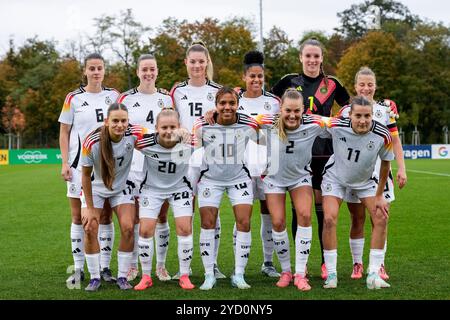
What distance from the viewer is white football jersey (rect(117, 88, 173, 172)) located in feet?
22.6

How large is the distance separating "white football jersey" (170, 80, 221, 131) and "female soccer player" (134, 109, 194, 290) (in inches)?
23.0

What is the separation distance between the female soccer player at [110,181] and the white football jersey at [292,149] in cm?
130

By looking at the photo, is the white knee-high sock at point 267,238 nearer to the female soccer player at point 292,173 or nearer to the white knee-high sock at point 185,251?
the female soccer player at point 292,173

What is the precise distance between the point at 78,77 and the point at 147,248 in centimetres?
4820

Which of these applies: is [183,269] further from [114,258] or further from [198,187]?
[114,258]

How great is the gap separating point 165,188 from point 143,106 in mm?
1050

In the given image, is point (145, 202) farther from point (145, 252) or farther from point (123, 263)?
point (123, 263)

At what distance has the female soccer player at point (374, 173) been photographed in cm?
669

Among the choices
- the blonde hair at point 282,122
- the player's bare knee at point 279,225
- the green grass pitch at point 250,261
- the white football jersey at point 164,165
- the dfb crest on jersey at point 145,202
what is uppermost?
the blonde hair at point 282,122

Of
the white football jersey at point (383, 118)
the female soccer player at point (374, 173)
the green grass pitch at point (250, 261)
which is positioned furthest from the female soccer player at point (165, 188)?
the white football jersey at point (383, 118)

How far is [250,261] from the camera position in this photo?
778 centimetres

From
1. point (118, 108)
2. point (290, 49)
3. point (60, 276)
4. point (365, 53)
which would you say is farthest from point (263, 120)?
point (290, 49)

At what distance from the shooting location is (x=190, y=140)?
6324mm

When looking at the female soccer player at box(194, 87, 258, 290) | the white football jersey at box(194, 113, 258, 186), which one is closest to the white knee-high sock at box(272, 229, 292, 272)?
the female soccer player at box(194, 87, 258, 290)
